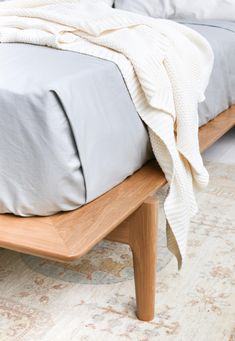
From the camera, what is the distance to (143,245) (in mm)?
1157

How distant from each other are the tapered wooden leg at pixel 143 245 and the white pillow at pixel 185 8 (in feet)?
5.10

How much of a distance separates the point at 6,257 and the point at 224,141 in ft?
4.56

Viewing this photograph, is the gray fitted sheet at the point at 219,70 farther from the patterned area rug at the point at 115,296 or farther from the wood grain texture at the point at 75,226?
the wood grain texture at the point at 75,226

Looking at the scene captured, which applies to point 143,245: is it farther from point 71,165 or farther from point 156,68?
point 156,68

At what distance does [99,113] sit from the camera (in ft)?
3.83

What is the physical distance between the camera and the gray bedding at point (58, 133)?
1057 mm

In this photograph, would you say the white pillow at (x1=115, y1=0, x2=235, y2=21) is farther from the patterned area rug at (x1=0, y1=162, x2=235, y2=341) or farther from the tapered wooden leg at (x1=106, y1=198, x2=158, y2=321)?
the tapered wooden leg at (x1=106, y1=198, x2=158, y2=321)

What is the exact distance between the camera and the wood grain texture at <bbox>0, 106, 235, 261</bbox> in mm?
1002

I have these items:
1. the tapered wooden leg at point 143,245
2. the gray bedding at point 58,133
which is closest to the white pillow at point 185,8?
the gray bedding at point 58,133

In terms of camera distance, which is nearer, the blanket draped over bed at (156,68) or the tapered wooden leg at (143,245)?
the tapered wooden leg at (143,245)

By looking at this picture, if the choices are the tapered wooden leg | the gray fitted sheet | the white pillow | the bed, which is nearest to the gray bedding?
the bed

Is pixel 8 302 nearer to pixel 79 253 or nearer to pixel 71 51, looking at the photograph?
pixel 79 253

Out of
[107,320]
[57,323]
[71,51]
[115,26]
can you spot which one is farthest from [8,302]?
[115,26]

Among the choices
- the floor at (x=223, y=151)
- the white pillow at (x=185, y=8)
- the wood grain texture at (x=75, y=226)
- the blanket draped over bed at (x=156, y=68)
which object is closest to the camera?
the wood grain texture at (x=75, y=226)
